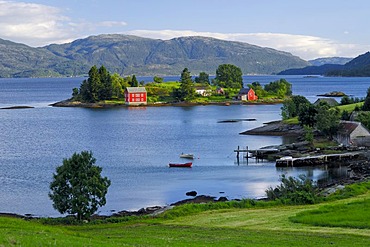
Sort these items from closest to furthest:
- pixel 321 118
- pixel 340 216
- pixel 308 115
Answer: pixel 340 216
pixel 321 118
pixel 308 115

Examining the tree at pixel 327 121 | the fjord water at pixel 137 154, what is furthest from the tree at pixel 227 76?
the tree at pixel 327 121

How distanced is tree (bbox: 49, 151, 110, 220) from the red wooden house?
144365mm

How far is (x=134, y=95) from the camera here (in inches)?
6762

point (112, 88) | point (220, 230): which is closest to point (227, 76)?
point (112, 88)

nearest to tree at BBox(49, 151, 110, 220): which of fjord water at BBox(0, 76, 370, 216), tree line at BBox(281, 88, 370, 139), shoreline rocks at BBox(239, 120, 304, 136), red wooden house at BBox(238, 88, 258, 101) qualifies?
fjord water at BBox(0, 76, 370, 216)

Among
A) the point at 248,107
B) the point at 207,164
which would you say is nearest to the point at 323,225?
the point at 207,164

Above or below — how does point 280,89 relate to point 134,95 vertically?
above

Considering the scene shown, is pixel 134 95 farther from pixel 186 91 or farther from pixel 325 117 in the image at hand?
pixel 325 117

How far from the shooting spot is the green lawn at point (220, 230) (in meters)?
22.7

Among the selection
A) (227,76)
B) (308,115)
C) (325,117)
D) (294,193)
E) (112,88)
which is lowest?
(294,193)

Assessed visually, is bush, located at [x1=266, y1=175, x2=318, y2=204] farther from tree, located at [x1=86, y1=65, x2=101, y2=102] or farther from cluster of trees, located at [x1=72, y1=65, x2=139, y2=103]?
cluster of trees, located at [x1=72, y1=65, x2=139, y2=103]

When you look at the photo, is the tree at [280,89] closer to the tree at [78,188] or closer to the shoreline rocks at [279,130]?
the shoreline rocks at [279,130]

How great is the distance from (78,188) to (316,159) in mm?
37964

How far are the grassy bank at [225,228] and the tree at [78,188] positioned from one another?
72.9 inches
